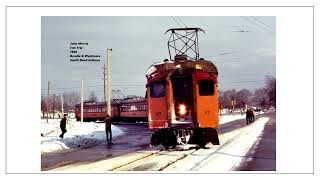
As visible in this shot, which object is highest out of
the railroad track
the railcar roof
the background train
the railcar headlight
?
the railcar roof

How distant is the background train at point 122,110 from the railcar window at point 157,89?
19029 millimetres

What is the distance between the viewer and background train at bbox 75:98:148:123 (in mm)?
37312

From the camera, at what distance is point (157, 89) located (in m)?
16.7

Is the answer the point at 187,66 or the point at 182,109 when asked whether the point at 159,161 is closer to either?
the point at 182,109

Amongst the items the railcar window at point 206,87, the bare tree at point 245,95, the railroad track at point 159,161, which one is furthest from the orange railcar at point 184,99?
the bare tree at point 245,95

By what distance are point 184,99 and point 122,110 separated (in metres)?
26.6

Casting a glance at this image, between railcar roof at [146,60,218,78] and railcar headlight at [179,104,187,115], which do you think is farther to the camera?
railcar headlight at [179,104,187,115]

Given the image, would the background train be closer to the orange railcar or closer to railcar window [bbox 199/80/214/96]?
the orange railcar

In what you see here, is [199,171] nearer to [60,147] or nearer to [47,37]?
[47,37]

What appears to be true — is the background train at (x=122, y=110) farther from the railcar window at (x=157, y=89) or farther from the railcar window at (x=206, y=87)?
the railcar window at (x=206, y=87)

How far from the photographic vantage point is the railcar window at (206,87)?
1606 cm

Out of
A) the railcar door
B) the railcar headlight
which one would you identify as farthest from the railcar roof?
the railcar headlight
